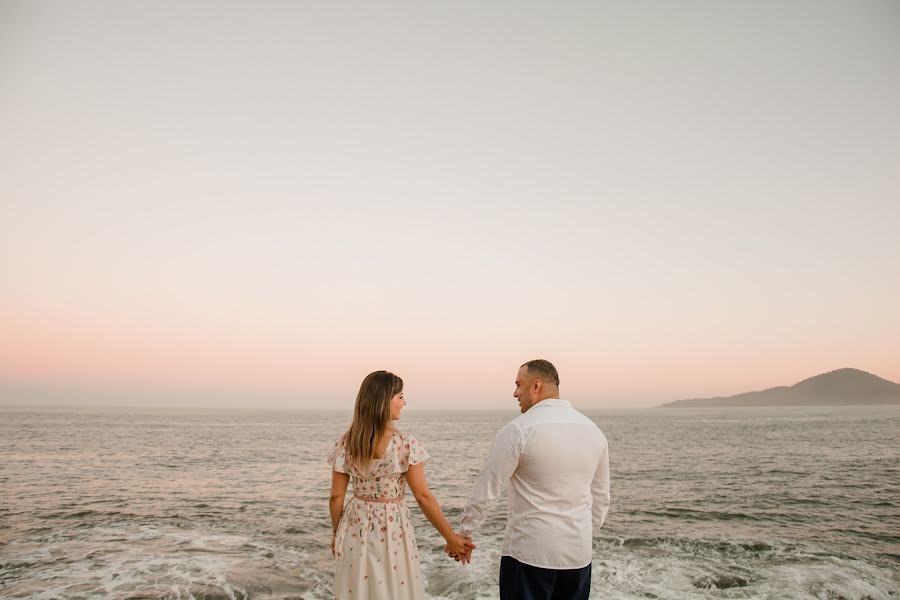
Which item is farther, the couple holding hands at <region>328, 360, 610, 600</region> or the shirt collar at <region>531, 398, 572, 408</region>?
the shirt collar at <region>531, 398, 572, 408</region>

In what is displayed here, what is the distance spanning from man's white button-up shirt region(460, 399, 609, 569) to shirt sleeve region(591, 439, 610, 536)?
0.29 meters

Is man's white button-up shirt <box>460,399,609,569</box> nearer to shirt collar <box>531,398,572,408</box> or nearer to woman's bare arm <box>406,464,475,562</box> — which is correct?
shirt collar <box>531,398,572,408</box>

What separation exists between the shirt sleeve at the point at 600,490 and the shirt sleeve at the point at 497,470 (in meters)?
0.75

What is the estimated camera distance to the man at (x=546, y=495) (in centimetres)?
364

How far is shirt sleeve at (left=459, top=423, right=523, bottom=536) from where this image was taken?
3643 millimetres

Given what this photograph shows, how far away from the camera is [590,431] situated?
3754 mm

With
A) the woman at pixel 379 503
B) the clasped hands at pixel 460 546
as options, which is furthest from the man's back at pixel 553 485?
the woman at pixel 379 503

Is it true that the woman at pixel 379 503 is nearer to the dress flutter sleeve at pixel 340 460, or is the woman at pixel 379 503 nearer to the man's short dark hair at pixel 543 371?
the dress flutter sleeve at pixel 340 460

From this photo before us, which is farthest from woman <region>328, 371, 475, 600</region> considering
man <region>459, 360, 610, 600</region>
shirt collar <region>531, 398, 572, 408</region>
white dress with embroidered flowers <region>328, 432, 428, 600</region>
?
shirt collar <region>531, 398, 572, 408</region>

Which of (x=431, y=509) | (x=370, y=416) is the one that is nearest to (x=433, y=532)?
(x=431, y=509)

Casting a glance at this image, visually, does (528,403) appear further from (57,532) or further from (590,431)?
(57,532)

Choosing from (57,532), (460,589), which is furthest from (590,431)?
(57,532)

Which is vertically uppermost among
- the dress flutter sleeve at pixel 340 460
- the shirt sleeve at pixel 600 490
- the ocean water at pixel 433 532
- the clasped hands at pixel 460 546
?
the dress flutter sleeve at pixel 340 460

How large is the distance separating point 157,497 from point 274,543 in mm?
9863
